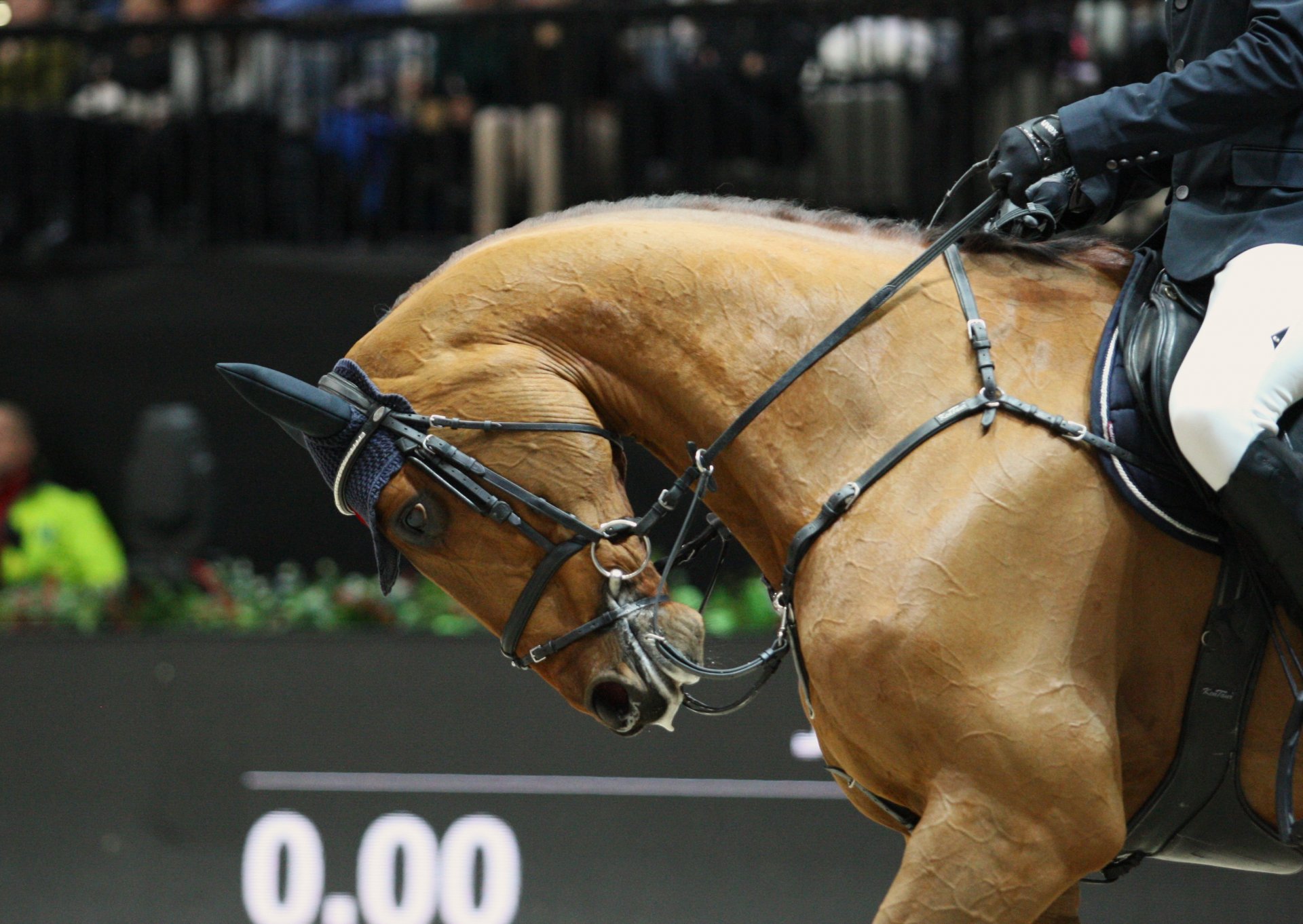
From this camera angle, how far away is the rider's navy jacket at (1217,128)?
82.5 inches

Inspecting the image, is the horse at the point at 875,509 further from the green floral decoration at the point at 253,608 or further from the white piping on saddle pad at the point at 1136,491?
the green floral decoration at the point at 253,608

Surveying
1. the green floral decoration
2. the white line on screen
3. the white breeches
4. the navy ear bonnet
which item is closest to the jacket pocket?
the white breeches

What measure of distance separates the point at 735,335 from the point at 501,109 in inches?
154

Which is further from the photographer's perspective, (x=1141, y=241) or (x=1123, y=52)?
(x=1123, y=52)

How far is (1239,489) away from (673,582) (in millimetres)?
3155

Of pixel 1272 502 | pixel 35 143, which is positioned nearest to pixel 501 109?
pixel 35 143

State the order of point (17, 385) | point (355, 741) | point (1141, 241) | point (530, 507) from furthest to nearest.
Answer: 1. point (17, 385)
2. point (355, 741)
3. point (1141, 241)
4. point (530, 507)

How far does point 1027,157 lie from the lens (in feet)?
7.10

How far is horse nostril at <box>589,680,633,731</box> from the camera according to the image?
2.32m

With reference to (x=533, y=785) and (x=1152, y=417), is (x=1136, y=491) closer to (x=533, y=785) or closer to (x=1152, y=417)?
(x=1152, y=417)

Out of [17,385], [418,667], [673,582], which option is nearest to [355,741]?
[418,667]

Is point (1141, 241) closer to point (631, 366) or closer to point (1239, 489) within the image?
point (1239, 489)

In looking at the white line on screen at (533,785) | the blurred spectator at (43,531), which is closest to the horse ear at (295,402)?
the white line on screen at (533,785)

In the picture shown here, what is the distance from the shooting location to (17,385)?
6.45m
